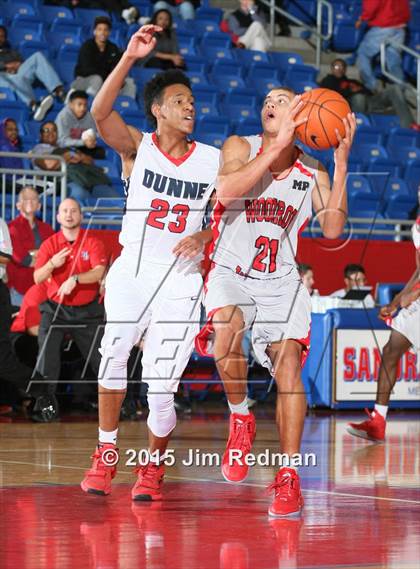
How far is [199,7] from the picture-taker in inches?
787

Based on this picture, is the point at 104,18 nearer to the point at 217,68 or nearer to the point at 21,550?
the point at 217,68

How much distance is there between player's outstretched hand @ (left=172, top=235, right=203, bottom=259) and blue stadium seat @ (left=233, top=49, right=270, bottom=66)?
44.4 ft

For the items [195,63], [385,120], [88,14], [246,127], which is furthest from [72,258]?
[385,120]

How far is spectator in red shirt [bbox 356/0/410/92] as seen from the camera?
2077 centimetres

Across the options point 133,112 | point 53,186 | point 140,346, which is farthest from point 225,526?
point 133,112

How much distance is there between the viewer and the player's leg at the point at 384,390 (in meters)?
10.3

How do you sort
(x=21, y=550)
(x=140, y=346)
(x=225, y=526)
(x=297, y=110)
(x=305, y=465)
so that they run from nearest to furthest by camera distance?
(x=21, y=550) → (x=225, y=526) → (x=297, y=110) → (x=305, y=465) → (x=140, y=346)

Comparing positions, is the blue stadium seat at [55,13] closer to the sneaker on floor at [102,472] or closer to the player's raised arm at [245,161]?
the player's raised arm at [245,161]

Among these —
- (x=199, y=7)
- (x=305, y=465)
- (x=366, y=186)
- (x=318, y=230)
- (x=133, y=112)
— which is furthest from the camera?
(x=199, y=7)

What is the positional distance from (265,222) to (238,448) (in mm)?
1319

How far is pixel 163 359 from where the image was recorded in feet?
21.2

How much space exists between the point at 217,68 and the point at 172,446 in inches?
415

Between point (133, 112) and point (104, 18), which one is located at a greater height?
point (104, 18)

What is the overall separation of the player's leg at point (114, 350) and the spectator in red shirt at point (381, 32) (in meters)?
15.1
